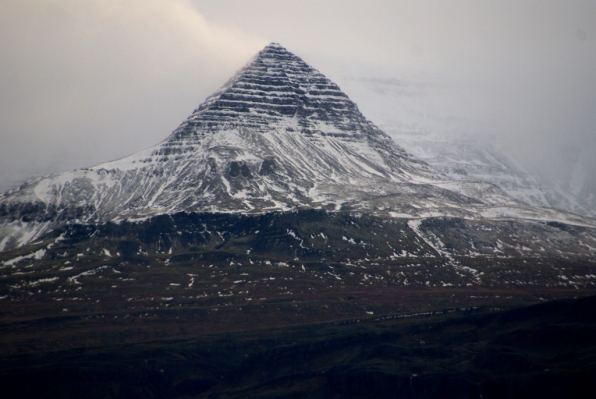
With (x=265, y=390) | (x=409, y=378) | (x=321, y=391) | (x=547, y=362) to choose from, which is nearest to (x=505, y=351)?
(x=547, y=362)

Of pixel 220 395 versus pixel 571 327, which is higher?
pixel 571 327

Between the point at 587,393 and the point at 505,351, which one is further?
the point at 505,351

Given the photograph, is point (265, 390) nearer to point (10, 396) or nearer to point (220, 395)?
point (220, 395)

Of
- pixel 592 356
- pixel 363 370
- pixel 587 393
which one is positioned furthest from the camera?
pixel 363 370

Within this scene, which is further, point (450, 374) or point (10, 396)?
point (10, 396)

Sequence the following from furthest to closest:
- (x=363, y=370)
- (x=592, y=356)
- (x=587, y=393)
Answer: (x=363, y=370)
(x=592, y=356)
(x=587, y=393)

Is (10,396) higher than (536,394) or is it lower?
lower

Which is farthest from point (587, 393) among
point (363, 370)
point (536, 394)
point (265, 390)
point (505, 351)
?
point (265, 390)

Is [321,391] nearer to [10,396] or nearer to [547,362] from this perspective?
[547,362]
